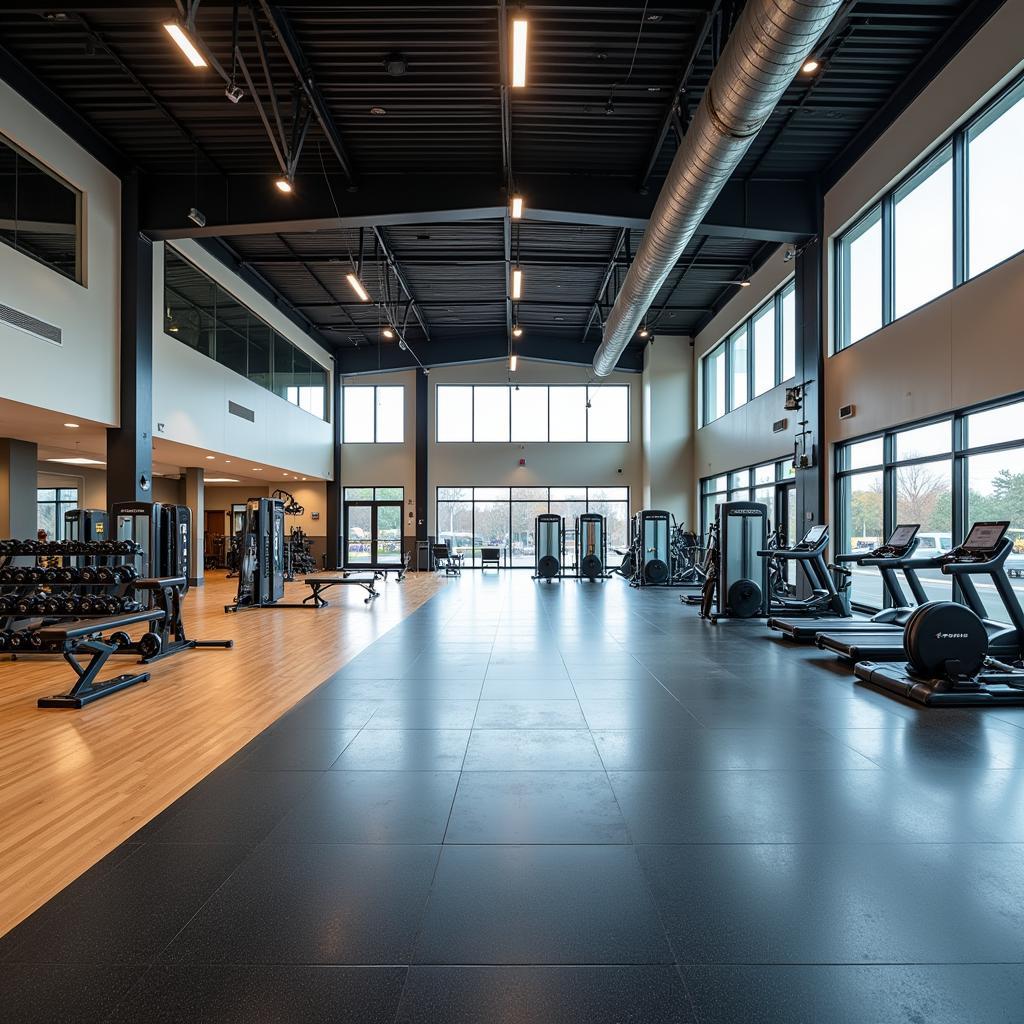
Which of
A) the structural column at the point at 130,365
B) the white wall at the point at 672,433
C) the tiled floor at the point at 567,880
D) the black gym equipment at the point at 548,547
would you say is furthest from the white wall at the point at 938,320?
the structural column at the point at 130,365

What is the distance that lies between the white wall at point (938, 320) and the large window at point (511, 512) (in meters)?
9.92

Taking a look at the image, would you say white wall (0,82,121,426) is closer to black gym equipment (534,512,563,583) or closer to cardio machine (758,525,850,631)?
cardio machine (758,525,850,631)

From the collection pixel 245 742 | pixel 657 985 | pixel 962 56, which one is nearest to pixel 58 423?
pixel 245 742

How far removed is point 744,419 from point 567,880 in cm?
1222

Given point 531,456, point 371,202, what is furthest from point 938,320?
point 531,456

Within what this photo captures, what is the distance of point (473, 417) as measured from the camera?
63.0 ft

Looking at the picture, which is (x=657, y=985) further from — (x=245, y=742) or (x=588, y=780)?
(x=245, y=742)

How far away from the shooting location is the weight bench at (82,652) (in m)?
4.50

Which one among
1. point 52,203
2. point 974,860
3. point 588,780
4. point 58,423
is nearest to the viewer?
point 974,860

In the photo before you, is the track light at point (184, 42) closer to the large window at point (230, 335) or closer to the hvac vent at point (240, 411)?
the large window at point (230, 335)

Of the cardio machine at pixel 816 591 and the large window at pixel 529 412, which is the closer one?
the cardio machine at pixel 816 591

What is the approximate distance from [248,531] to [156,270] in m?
3.96

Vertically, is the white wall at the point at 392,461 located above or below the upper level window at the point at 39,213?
below

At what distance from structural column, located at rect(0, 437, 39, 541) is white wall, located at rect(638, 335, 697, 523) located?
13.0 m
